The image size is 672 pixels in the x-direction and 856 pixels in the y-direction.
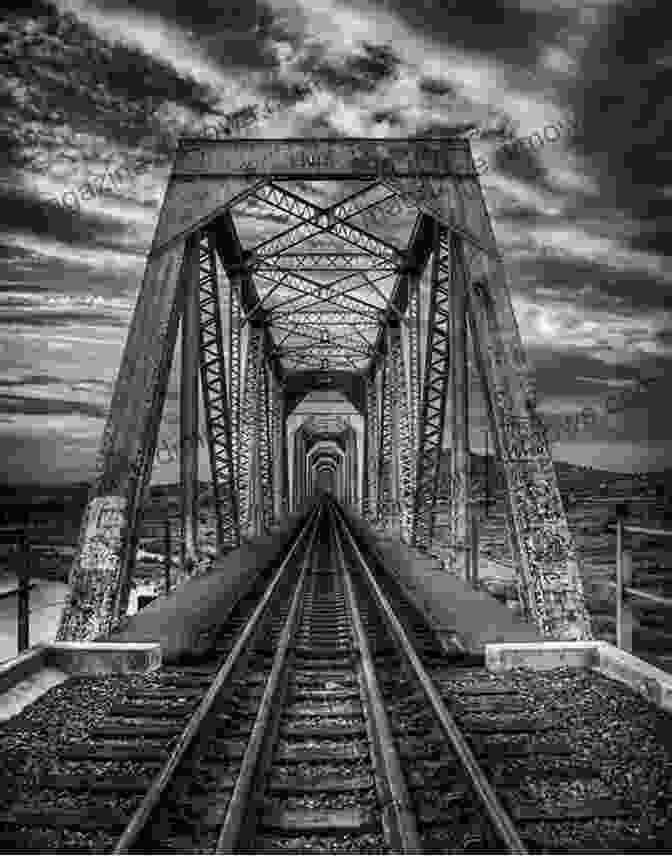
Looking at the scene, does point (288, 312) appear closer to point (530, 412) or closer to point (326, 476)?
point (530, 412)

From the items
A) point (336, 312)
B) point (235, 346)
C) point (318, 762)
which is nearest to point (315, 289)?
point (336, 312)

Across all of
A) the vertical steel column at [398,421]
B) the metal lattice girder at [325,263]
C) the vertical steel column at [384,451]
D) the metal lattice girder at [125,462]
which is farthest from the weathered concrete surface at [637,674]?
the vertical steel column at [384,451]

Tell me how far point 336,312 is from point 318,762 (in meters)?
15.7

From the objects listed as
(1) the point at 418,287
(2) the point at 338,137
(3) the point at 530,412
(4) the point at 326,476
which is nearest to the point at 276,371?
(1) the point at 418,287

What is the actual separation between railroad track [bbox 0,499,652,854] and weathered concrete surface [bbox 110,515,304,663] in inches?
16.2

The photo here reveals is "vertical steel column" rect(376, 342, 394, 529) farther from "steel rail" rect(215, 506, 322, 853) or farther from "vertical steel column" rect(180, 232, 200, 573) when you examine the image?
"steel rail" rect(215, 506, 322, 853)

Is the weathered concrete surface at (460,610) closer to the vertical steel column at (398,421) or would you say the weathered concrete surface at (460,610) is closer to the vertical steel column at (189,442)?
the vertical steel column at (189,442)

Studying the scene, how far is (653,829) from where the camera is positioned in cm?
256

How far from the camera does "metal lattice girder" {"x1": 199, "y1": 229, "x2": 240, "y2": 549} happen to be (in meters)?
10.4

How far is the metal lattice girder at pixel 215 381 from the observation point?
34.2 feet

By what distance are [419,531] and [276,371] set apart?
595 inches

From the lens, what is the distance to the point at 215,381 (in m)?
11.2

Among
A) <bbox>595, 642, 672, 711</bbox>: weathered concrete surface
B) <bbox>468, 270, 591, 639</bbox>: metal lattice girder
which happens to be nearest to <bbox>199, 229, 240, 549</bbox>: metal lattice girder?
<bbox>468, 270, 591, 639</bbox>: metal lattice girder

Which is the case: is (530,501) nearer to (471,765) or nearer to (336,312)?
(471,765)
